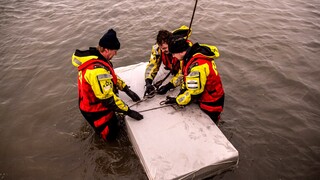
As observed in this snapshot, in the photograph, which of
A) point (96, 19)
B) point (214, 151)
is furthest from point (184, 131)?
point (96, 19)

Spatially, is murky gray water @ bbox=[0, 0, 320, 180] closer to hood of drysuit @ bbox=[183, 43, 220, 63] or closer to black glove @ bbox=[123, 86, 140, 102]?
black glove @ bbox=[123, 86, 140, 102]

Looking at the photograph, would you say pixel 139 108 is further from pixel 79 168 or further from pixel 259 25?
pixel 259 25

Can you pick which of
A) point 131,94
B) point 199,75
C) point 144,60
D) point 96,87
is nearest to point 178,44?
point 199,75

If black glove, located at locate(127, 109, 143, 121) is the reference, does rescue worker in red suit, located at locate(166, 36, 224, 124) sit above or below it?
above

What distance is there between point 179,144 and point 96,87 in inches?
49.8

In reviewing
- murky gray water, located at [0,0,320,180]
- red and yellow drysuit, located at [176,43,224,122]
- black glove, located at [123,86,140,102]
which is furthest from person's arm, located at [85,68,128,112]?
murky gray water, located at [0,0,320,180]

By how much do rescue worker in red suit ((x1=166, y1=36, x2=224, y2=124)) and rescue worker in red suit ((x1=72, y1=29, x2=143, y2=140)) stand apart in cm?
75

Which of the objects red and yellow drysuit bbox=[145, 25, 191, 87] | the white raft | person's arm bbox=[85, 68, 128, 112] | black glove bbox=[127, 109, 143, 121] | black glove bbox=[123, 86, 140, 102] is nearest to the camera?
the white raft

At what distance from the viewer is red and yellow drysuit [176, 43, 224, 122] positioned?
300cm

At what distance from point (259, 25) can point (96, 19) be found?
16.9 feet

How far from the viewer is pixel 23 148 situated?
3.90 metres

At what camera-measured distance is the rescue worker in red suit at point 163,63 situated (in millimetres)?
3605

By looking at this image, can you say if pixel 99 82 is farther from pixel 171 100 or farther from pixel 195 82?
pixel 195 82

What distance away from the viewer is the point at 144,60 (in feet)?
19.4
